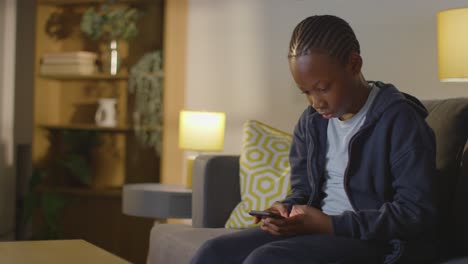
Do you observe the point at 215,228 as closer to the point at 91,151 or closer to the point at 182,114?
the point at 182,114

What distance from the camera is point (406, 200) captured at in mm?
1664

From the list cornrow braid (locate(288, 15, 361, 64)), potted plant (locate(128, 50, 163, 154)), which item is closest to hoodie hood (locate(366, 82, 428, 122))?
cornrow braid (locate(288, 15, 361, 64))

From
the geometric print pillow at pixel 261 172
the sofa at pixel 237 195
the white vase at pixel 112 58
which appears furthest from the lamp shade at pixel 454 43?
the white vase at pixel 112 58

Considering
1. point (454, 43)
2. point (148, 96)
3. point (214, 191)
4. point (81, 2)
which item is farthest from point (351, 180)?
point (81, 2)

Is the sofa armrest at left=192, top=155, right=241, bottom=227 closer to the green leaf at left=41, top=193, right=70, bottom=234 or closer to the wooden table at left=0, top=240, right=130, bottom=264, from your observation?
the wooden table at left=0, top=240, right=130, bottom=264

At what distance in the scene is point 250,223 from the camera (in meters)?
2.58

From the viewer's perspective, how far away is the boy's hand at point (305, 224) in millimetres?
1689

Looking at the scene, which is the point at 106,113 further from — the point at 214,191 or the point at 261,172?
the point at 261,172

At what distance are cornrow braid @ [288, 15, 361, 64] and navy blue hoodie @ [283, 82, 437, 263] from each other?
136mm

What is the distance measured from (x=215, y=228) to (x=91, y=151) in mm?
2367

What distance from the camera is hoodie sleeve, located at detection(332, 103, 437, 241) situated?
1651 mm

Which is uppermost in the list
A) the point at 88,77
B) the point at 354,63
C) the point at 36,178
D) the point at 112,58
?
the point at 112,58

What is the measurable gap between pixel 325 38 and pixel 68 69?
313cm

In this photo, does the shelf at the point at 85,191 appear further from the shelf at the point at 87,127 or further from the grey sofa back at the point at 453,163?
the grey sofa back at the point at 453,163
